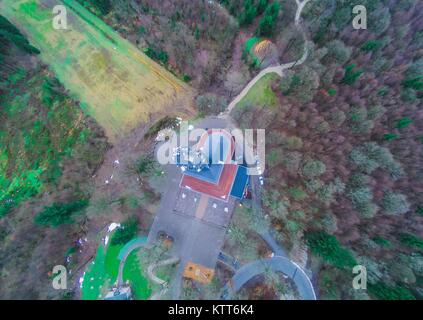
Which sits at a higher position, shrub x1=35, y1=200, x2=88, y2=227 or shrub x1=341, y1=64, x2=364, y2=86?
shrub x1=341, y1=64, x2=364, y2=86

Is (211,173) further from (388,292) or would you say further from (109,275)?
(388,292)

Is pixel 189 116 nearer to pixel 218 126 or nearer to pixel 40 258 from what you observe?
pixel 218 126

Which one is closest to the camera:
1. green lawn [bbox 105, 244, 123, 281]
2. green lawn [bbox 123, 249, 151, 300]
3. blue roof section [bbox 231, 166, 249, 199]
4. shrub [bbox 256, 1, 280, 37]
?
green lawn [bbox 123, 249, 151, 300]

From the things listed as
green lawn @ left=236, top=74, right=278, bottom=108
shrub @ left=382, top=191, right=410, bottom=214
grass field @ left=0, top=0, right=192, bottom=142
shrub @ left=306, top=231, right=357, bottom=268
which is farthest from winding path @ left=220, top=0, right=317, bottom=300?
grass field @ left=0, top=0, right=192, bottom=142

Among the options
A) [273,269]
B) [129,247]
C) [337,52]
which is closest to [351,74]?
[337,52]

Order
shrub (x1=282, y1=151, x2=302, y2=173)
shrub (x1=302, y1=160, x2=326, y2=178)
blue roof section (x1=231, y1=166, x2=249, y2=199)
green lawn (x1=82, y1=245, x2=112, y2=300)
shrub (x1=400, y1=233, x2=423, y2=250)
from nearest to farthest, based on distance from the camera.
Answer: shrub (x1=400, y1=233, x2=423, y2=250)
shrub (x1=302, y1=160, x2=326, y2=178)
shrub (x1=282, y1=151, x2=302, y2=173)
green lawn (x1=82, y1=245, x2=112, y2=300)
blue roof section (x1=231, y1=166, x2=249, y2=199)

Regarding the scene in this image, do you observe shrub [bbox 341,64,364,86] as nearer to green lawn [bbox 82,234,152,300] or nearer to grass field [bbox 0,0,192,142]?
grass field [bbox 0,0,192,142]

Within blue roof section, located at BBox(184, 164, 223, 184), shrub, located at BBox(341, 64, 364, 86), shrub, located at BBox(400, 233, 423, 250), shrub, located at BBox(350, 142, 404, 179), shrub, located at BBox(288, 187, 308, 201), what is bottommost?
shrub, located at BBox(400, 233, 423, 250)

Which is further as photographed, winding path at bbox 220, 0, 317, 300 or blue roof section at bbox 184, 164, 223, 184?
blue roof section at bbox 184, 164, 223, 184
